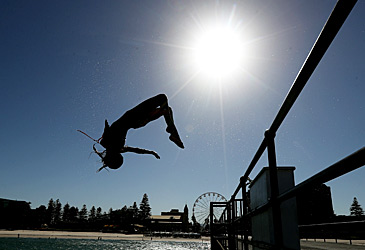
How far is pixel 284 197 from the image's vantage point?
1.46 m

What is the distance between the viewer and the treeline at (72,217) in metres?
62.7

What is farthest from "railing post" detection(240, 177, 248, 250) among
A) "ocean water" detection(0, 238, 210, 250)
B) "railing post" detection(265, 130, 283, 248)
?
"ocean water" detection(0, 238, 210, 250)

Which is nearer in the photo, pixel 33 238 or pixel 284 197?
pixel 284 197

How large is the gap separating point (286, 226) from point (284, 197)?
1.85 metres

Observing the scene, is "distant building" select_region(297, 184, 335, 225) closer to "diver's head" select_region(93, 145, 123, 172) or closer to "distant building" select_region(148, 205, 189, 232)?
"diver's head" select_region(93, 145, 123, 172)

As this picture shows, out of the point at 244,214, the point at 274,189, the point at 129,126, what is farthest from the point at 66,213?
the point at 274,189

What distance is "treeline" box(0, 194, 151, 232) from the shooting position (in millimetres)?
62688

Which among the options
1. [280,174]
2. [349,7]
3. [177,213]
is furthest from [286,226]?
[177,213]

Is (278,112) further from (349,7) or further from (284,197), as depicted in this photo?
(349,7)

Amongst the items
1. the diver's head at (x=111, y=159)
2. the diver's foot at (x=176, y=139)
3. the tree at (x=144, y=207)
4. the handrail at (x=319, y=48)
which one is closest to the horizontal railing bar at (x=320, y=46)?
the handrail at (x=319, y=48)

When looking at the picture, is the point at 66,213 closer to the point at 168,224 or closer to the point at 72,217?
the point at 72,217

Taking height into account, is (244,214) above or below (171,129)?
below

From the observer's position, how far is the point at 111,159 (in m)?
4.61

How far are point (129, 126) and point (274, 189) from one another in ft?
10.1
